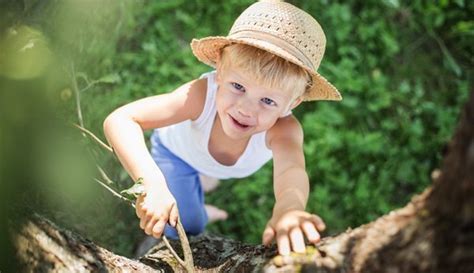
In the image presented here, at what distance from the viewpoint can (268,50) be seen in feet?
6.88

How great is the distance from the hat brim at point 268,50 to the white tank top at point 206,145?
17cm

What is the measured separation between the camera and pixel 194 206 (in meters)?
3.13

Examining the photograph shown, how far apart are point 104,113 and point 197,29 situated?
1241 millimetres

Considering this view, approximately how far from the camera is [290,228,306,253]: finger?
5.23 ft

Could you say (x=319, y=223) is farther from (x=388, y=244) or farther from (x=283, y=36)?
(x=283, y=36)

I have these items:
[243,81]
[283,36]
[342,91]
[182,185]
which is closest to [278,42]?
[283,36]

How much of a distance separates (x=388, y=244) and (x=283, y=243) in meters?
0.39

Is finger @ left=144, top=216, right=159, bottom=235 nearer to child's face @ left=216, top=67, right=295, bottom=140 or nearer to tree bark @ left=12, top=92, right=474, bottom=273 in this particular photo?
tree bark @ left=12, top=92, right=474, bottom=273

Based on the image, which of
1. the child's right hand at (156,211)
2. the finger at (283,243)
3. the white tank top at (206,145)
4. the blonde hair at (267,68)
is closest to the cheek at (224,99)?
the blonde hair at (267,68)

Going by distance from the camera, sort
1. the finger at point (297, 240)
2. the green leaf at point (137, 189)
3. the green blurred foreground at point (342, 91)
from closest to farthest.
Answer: the finger at point (297, 240) < the green leaf at point (137, 189) < the green blurred foreground at point (342, 91)

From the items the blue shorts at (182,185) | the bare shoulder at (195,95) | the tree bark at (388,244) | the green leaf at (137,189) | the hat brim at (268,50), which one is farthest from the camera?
the blue shorts at (182,185)

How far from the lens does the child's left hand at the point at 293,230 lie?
1621 mm

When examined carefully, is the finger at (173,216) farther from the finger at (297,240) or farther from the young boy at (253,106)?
the finger at (297,240)

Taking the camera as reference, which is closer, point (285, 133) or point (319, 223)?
point (319, 223)
